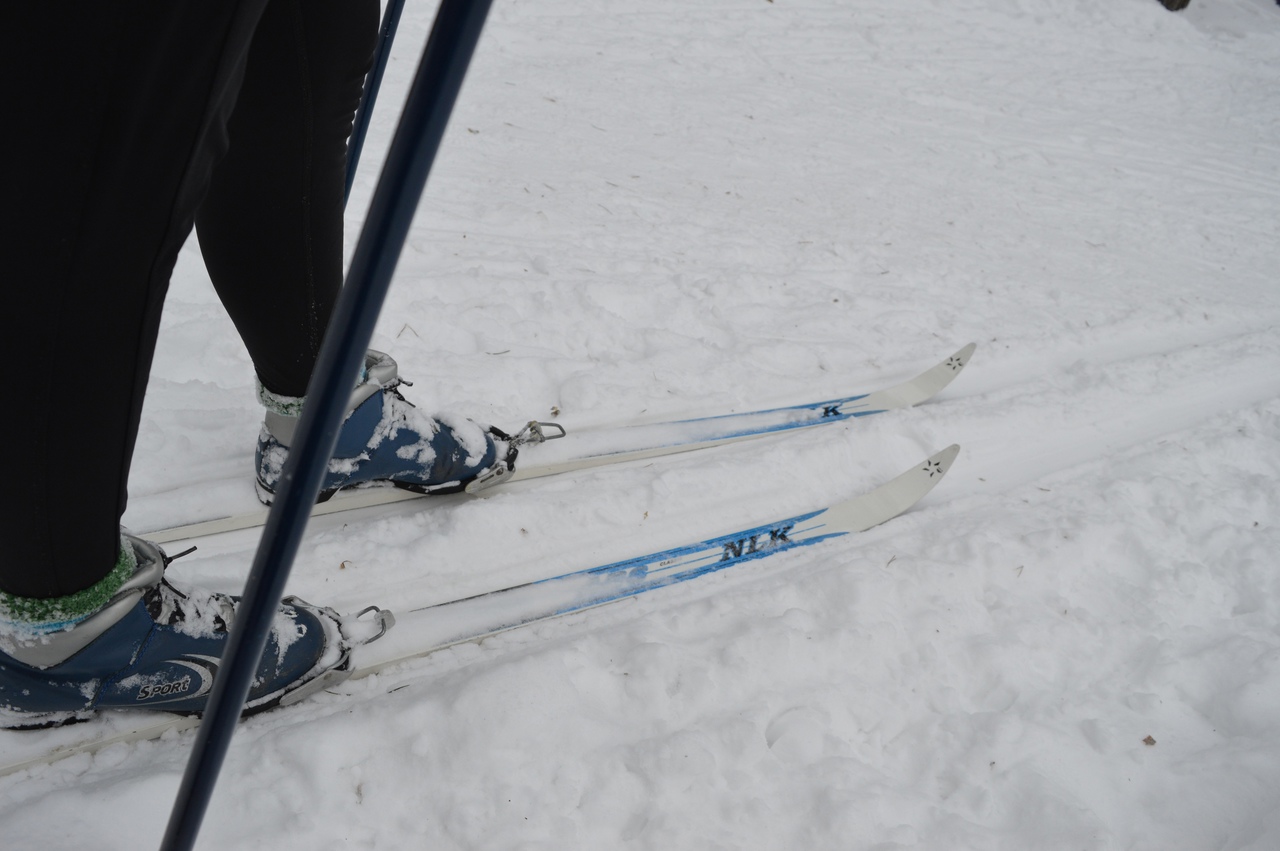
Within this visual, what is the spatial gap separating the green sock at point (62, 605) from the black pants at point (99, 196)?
0.05ft

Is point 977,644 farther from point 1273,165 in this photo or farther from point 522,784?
point 1273,165

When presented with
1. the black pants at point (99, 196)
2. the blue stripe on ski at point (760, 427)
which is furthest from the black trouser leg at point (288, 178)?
the blue stripe on ski at point (760, 427)

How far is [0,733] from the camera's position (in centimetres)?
105

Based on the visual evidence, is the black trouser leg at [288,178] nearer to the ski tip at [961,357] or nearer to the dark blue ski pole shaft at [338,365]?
the dark blue ski pole shaft at [338,365]

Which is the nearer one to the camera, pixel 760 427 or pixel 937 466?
pixel 937 466

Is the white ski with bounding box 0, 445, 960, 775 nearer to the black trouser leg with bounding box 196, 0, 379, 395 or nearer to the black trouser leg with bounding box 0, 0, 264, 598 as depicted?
the black trouser leg with bounding box 0, 0, 264, 598

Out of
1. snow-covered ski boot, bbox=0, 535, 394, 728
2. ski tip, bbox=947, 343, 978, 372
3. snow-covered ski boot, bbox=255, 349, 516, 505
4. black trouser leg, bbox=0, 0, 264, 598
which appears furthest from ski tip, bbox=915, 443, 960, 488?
black trouser leg, bbox=0, 0, 264, 598

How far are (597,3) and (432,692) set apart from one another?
489cm

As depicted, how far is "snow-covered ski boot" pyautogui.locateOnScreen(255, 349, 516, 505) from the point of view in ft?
4.67

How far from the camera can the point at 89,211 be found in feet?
2.07

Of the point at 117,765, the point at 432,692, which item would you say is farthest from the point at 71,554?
the point at 432,692

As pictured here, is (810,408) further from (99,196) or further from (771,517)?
(99,196)

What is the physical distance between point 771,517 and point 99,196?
4.73ft

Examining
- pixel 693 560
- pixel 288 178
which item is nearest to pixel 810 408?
pixel 693 560
